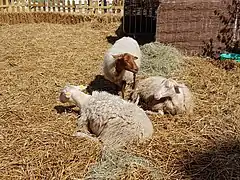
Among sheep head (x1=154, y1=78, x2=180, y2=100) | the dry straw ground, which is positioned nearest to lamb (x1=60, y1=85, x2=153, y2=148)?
the dry straw ground

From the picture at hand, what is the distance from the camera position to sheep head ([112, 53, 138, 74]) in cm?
474

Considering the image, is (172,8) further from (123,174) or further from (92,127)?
(123,174)

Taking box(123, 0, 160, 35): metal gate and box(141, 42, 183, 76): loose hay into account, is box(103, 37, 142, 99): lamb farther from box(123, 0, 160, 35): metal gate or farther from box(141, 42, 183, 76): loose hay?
box(123, 0, 160, 35): metal gate

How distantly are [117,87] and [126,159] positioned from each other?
233cm

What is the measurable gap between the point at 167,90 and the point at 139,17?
5.89m

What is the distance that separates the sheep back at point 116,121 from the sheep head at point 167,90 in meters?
0.66

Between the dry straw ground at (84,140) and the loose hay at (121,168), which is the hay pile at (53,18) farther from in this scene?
the loose hay at (121,168)

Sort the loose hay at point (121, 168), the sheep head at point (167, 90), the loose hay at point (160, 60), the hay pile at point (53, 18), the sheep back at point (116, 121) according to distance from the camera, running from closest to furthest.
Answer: the loose hay at point (121, 168), the sheep back at point (116, 121), the sheep head at point (167, 90), the loose hay at point (160, 60), the hay pile at point (53, 18)

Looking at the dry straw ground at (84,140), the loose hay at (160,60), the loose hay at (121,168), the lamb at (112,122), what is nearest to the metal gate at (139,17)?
the loose hay at (160,60)

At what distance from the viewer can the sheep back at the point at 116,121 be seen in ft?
12.0

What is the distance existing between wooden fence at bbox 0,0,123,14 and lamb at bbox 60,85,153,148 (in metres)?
9.02

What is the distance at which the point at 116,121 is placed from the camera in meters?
3.74

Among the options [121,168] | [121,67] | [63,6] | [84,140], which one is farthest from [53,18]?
[121,168]

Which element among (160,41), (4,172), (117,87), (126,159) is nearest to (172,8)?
(160,41)
